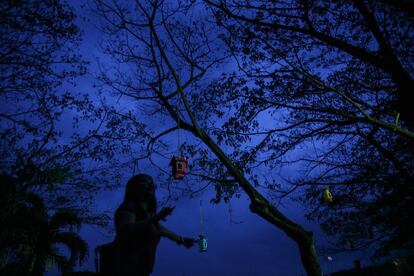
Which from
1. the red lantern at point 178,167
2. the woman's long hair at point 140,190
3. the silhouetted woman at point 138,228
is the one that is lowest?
the silhouetted woman at point 138,228

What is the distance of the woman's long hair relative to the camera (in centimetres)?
274

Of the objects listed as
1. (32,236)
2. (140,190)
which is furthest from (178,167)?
(32,236)

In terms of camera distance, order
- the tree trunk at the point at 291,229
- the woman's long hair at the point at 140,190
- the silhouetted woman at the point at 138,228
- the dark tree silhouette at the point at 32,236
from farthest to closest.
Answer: the dark tree silhouette at the point at 32,236
the tree trunk at the point at 291,229
the woman's long hair at the point at 140,190
the silhouetted woman at the point at 138,228

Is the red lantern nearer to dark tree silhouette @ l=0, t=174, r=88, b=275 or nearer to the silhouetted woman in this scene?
the silhouetted woman

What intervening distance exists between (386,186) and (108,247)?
1277 cm

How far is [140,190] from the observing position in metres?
2.73

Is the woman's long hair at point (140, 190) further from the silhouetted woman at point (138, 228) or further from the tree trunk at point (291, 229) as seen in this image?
the tree trunk at point (291, 229)

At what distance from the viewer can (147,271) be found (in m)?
2.54

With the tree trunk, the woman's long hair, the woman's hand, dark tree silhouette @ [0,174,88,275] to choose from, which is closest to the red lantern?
the tree trunk

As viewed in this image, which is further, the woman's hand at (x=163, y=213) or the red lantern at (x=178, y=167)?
the red lantern at (x=178, y=167)

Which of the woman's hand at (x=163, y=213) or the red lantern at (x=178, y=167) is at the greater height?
the red lantern at (x=178, y=167)

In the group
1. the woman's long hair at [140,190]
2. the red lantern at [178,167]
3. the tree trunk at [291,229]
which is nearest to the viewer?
the woman's long hair at [140,190]

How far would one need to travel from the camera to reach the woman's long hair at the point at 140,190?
2.74m

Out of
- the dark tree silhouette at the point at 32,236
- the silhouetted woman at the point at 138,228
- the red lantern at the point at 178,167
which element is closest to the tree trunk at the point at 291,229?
the red lantern at the point at 178,167
